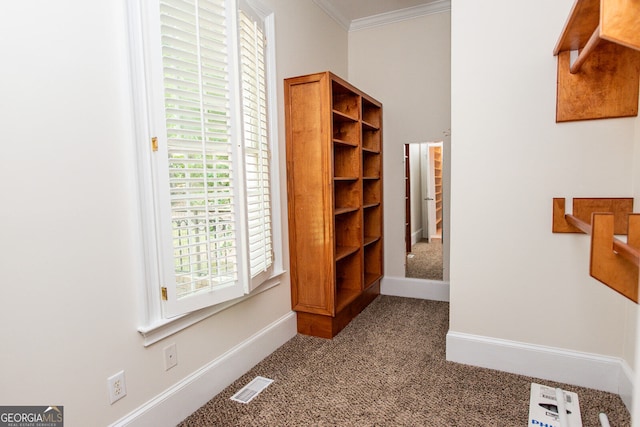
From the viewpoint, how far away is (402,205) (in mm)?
3621

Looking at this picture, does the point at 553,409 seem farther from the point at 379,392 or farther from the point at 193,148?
the point at 193,148

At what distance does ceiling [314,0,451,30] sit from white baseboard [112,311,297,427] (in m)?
2.69

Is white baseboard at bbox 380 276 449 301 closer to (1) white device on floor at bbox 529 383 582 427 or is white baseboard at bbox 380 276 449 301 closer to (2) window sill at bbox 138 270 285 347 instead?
(1) white device on floor at bbox 529 383 582 427

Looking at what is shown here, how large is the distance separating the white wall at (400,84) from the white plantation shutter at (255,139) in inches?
63.2

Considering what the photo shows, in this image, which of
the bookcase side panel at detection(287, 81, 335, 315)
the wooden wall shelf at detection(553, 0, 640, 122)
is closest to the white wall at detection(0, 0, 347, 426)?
the bookcase side panel at detection(287, 81, 335, 315)

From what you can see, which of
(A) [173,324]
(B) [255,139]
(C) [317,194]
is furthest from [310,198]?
(A) [173,324]

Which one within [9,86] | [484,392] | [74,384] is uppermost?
[9,86]

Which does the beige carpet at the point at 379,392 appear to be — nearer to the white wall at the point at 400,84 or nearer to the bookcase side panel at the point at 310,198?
the bookcase side panel at the point at 310,198

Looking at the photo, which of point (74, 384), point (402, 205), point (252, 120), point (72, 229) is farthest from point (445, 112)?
point (74, 384)

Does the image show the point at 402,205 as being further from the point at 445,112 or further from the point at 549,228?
the point at 549,228

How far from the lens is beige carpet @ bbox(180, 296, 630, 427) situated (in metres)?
1.77

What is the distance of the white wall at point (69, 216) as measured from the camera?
1.19 metres

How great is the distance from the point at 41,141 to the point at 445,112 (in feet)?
10.1

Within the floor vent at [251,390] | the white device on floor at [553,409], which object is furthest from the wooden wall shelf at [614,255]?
the floor vent at [251,390]
